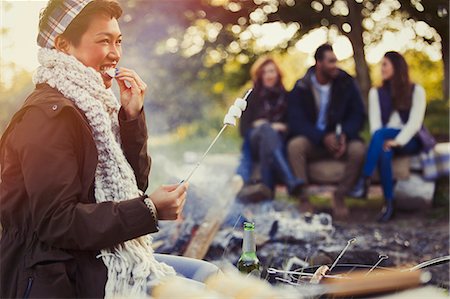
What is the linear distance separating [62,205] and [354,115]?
407 centimetres

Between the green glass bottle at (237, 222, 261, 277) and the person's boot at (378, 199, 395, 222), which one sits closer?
the green glass bottle at (237, 222, 261, 277)

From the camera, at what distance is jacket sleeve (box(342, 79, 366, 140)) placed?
570 cm

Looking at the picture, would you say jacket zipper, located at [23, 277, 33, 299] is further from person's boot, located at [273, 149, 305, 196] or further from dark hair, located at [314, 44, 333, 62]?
dark hair, located at [314, 44, 333, 62]

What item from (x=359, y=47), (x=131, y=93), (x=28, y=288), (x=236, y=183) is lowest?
(x=236, y=183)

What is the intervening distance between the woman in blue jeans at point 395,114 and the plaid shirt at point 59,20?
386cm

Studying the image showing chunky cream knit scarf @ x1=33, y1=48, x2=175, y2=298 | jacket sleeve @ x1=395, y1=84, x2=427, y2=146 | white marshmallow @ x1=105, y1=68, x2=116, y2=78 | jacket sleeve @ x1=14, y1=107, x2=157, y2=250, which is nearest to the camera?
jacket sleeve @ x1=14, y1=107, x2=157, y2=250

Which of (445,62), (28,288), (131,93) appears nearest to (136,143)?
(131,93)

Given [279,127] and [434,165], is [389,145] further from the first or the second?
[279,127]

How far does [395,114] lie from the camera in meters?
5.63

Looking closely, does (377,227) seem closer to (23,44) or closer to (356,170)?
(356,170)

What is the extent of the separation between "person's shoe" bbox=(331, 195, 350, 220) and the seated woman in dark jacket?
0.29 meters

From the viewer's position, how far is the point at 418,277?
5.41 feet

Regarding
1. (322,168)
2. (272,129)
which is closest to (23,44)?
(272,129)

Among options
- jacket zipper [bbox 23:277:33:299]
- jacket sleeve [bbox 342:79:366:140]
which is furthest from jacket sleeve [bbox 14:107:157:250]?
jacket sleeve [bbox 342:79:366:140]
